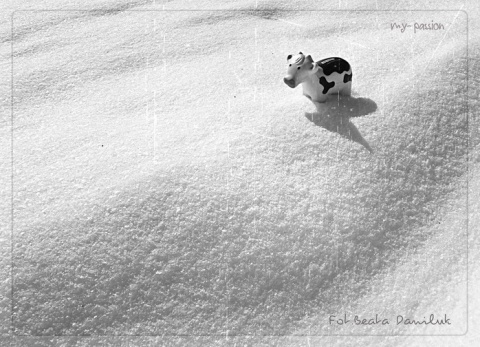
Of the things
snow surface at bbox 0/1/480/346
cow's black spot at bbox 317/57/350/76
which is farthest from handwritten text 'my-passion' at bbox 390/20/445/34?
cow's black spot at bbox 317/57/350/76

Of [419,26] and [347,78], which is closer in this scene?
[347,78]

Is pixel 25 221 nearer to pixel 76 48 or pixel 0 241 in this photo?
pixel 0 241

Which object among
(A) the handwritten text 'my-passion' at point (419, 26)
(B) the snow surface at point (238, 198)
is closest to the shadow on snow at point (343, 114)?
(B) the snow surface at point (238, 198)

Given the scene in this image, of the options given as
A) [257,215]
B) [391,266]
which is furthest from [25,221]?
[391,266]

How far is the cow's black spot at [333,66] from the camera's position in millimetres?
1966

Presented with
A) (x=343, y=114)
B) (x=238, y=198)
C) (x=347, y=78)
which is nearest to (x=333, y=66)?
(x=347, y=78)

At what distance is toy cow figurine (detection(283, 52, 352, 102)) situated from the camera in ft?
6.41

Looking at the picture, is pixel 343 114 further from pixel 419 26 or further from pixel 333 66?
pixel 419 26

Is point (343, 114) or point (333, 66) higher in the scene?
point (333, 66)

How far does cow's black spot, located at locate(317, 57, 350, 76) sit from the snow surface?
0.10 m

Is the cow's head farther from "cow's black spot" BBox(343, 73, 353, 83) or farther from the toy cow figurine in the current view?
"cow's black spot" BBox(343, 73, 353, 83)

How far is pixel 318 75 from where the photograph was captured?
196 cm

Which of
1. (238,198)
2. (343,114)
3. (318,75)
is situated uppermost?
(318,75)

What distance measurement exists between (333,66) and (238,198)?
22.9 inches
